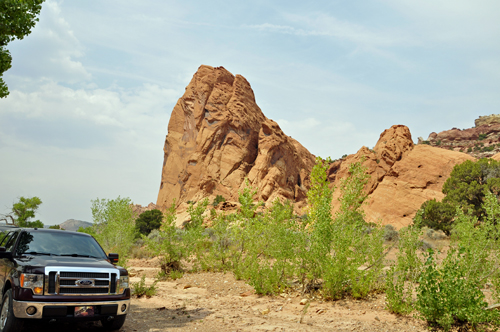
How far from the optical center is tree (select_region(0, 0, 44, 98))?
27.7ft

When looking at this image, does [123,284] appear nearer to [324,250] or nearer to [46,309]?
[46,309]

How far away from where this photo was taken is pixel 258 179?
6178cm

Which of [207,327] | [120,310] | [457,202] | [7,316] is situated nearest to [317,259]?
[207,327]

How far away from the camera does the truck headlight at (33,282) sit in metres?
5.37

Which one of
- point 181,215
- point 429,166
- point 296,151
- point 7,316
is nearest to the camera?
point 7,316

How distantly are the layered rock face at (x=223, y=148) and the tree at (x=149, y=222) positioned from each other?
8.75m

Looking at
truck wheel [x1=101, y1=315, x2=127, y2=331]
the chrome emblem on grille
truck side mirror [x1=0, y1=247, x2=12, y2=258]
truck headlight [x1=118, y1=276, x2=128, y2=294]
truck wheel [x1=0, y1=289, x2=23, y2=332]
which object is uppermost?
truck side mirror [x1=0, y1=247, x2=12, y2=258]

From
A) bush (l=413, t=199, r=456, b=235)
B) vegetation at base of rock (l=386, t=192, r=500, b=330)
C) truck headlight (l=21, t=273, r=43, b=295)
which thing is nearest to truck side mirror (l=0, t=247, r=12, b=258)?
truck headlight (l=21, t=273, r=43, b=295)

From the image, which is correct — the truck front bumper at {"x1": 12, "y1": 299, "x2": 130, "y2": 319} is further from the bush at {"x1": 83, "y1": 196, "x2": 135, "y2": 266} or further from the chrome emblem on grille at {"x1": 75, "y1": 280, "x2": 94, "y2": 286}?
the bush at {"x1": 83, "y1": 196, "x2": 135, "y2": 266}

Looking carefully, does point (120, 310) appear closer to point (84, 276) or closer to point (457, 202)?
point (84, 276)

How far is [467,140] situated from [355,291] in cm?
8385

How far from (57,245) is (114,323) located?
1.91m

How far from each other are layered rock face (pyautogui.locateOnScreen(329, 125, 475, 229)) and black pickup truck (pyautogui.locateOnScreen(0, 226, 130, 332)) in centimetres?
3300

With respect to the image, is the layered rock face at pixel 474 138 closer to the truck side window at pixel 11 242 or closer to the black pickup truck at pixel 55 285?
the black pickup truck at pixel 55 285
